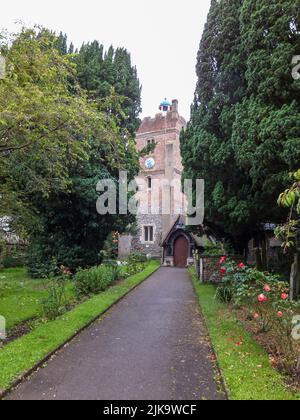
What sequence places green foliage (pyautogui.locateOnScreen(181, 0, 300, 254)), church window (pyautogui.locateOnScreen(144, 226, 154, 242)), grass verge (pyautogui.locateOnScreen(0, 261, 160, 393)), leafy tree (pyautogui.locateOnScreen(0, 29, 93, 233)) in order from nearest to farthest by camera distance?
grass verge (pyautogui.locateOnScreen(0, 261, 160, 393)) → leafy tree (pyautogui.locateOnScreen(0, 29, 93, 233)) → green foliage (pyautogui.locateOnScreen(181, 0, 300, 254)) → church window (pyautogui.locateOnScreen(144, 226, 154, 242))

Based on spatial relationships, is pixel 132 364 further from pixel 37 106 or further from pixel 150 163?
pixel 150 163

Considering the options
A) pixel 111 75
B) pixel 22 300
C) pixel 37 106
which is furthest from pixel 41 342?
pixel 111 75

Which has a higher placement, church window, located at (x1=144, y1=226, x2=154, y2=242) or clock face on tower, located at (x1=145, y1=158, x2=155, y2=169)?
clock face on tower, located at (x1=145, y1=158, x2=155, y2=169)

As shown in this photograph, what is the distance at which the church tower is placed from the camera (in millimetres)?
35500

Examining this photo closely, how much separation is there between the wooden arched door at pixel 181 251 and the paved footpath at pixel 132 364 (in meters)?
22.6

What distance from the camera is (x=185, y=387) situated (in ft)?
15.6

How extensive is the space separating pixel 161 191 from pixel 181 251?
23.1 feet

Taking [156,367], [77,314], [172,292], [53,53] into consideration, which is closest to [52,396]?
[156,367]

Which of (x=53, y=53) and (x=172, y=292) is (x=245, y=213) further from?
(x=53, y=53)

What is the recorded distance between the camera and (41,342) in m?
6.54

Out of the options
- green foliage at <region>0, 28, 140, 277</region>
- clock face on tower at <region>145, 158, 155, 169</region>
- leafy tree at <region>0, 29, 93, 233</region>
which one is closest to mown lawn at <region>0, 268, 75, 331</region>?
green foliage at <region>0, 28, 140, 277</region>

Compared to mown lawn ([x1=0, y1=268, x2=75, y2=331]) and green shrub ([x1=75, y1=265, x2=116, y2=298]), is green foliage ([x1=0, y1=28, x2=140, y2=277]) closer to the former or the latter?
mown lawn ([x1=0, y1=268, x2=75, y2=331])

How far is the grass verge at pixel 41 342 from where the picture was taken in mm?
5118

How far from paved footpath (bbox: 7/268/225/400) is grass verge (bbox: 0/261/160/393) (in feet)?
0.64
